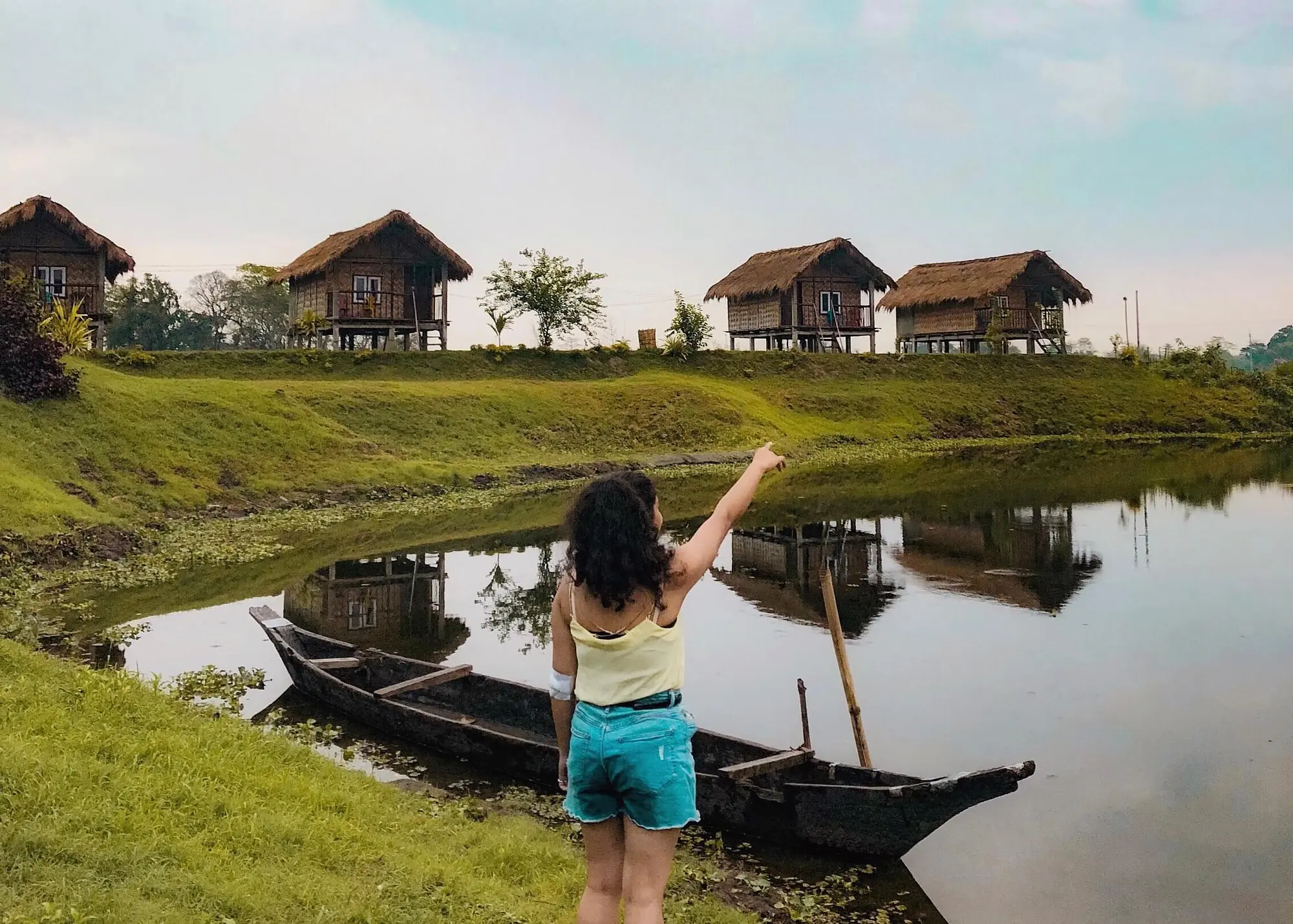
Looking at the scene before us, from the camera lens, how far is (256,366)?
3878 centimetres

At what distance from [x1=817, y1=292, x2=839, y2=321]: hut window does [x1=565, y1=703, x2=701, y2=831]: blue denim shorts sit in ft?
161

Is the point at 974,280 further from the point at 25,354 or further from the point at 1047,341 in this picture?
the point at 25,354

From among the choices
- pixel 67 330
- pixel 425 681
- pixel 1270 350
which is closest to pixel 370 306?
pixel 67 330

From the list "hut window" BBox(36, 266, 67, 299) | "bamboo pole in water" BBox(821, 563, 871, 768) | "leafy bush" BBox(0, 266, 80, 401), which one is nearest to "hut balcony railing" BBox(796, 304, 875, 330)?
"hut window" BBox(36, 266, 67, 299)

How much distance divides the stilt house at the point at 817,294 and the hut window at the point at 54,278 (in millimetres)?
29447

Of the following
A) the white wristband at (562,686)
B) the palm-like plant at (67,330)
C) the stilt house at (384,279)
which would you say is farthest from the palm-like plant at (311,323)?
the white wristband at (562,686)

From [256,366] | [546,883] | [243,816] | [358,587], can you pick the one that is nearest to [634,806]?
[546,883]

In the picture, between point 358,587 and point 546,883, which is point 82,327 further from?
point 546,883

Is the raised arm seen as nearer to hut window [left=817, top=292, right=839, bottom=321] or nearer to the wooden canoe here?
the wooden canoe

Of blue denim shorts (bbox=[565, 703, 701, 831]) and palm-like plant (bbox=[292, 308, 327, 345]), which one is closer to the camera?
blue denim shorts (bbox=[565, 703, 701, 831])

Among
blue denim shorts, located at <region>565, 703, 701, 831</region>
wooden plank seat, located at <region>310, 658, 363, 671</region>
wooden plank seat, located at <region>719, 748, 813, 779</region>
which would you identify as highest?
blue denim shorts, located at <region>565, 703, 701, 831</region>

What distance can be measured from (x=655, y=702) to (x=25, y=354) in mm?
26238

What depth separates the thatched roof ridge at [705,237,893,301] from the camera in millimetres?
50531

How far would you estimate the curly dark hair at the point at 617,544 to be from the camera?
4.41m
